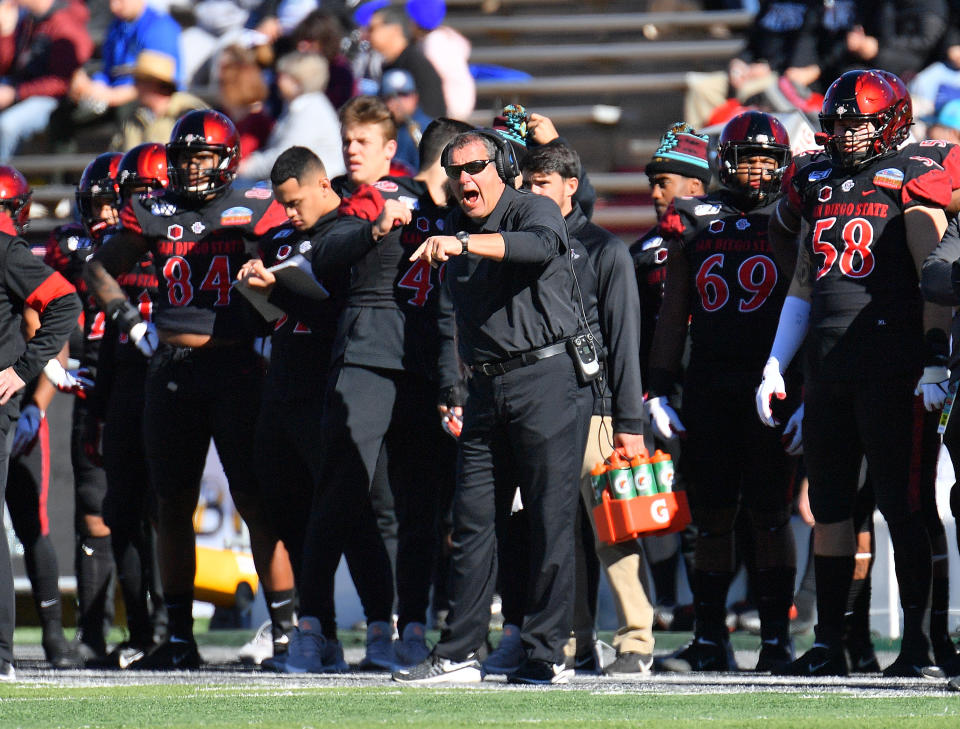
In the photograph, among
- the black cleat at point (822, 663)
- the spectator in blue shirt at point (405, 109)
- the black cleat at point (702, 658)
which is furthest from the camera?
the spectator in blue shirt at point (405, 109)

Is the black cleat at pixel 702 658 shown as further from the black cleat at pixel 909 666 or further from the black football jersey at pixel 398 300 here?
the black football jersey at pixel 398 300

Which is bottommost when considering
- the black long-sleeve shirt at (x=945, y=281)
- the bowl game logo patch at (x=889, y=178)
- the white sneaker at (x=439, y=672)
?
the white sneaker at (x=439, y=672)

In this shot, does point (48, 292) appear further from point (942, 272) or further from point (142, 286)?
point (942, 272)

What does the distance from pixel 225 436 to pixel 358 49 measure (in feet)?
21.5

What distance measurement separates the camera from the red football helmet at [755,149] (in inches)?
269

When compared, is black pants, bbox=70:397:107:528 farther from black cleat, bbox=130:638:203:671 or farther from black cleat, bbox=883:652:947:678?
black cleat, bbox=883:652:947:678

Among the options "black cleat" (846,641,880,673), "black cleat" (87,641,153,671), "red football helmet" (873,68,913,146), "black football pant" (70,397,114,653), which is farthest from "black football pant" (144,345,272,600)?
"red football helmet" (873,68,913,146)

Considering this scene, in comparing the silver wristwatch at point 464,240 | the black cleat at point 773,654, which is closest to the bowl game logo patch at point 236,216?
Answer: the silver wristwatch at point 464,240

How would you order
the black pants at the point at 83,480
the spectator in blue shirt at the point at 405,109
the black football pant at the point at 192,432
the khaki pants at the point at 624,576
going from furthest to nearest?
1. the spectator in blue shirt at the point at 405,109
2. the black pants at the point at 83,480
3. the black football pant at the point at 192,432
4. the khaki pants at the point at 624,576

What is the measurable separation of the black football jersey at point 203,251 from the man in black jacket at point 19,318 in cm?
61

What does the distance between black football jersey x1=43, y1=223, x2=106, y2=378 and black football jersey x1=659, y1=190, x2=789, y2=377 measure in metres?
3.00

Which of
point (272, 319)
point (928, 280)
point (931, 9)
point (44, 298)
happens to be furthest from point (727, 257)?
point (931, 9)

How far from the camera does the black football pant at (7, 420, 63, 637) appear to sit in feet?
24.3

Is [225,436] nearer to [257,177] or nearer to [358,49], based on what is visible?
[257,177]
